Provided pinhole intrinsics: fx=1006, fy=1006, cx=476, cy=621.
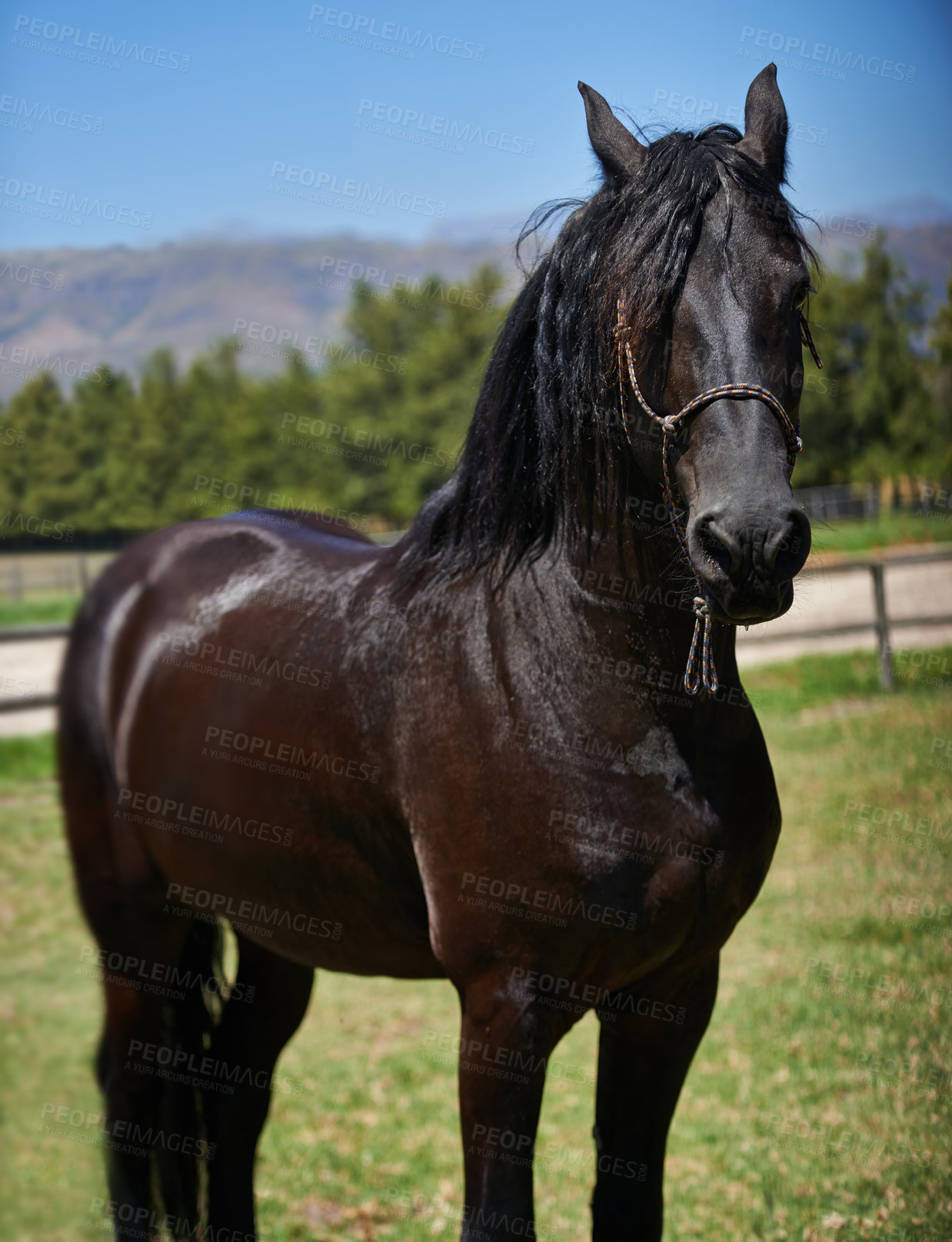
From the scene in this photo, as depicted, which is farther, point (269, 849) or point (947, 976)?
point (947, 976)

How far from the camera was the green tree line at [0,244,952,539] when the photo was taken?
393 cm

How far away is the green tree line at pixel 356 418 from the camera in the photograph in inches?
155

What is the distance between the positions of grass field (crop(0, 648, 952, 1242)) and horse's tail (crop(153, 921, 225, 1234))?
240 mm

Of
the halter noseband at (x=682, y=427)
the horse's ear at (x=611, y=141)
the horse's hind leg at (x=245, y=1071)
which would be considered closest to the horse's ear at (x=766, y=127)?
the horse's ear at (x=611, y=141)

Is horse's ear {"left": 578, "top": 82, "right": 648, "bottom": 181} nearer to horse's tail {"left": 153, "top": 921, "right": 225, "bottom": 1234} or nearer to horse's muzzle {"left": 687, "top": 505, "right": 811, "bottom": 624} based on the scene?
horse's muzzle {"left": 687, "top": 505, "right": 811, "bottom": 624}

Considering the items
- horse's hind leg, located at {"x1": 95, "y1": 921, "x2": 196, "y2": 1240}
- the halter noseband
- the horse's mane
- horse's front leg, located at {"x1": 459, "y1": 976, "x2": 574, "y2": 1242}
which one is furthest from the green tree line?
horse's hind leg, located at {"x1": 95, "y1": 921, "x2": 196, "y2": 1240}

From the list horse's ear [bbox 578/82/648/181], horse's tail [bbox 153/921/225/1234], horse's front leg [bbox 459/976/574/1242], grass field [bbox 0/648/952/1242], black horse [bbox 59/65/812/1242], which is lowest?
grass field [bbox 0/648/952/1242]

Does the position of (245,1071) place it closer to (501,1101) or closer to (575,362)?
(501,1101)

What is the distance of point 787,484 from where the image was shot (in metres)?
1.59

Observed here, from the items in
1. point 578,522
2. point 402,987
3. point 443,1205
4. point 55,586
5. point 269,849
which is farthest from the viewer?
point 402,987

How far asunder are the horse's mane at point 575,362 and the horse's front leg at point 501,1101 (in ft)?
2.85

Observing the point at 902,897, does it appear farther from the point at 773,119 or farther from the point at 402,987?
the point at 773,119

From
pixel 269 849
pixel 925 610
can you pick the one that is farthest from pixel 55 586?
pixel 925 610

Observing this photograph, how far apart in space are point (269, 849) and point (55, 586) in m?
2.77
